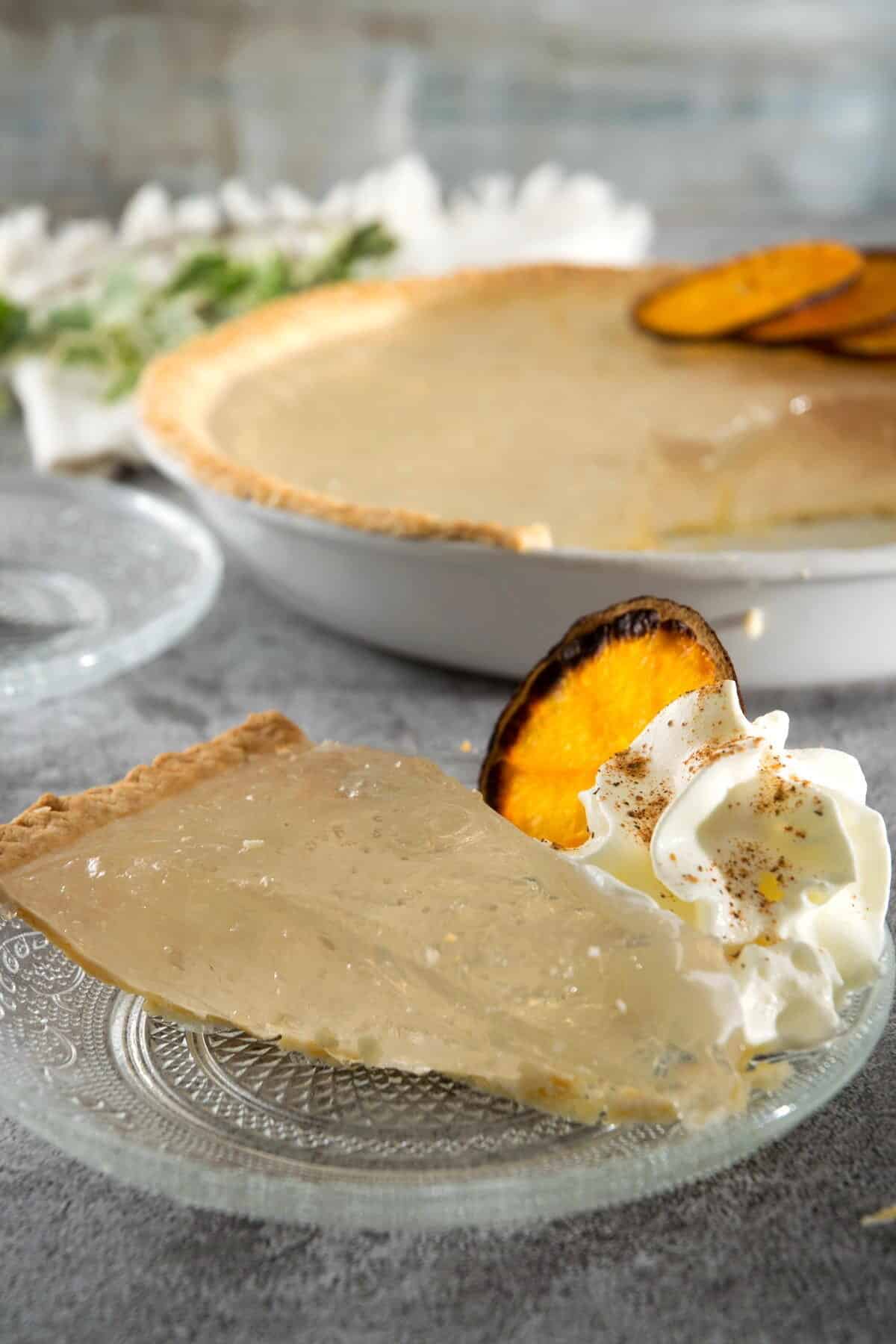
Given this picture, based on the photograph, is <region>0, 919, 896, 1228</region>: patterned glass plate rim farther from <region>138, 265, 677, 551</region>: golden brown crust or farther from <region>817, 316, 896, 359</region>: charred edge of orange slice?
<region>817, 316, 896, 359</region>: charred edge of orange slice

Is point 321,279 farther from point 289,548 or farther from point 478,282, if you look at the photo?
point 289,548

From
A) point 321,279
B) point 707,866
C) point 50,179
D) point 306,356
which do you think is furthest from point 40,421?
point 50,179

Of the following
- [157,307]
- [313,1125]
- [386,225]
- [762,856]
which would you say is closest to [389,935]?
[313,1125]

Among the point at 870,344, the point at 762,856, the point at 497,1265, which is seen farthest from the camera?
the point at 870,344

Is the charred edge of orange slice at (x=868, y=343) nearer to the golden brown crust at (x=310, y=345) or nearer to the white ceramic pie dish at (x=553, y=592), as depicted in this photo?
the golden brown crust at (x=310, y=345)

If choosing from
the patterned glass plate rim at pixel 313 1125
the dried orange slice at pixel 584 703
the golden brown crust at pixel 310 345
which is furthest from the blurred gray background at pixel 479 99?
the patterned glass plate rim at pixel 313 1125

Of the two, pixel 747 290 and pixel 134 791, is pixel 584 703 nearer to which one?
pixel 134 791
